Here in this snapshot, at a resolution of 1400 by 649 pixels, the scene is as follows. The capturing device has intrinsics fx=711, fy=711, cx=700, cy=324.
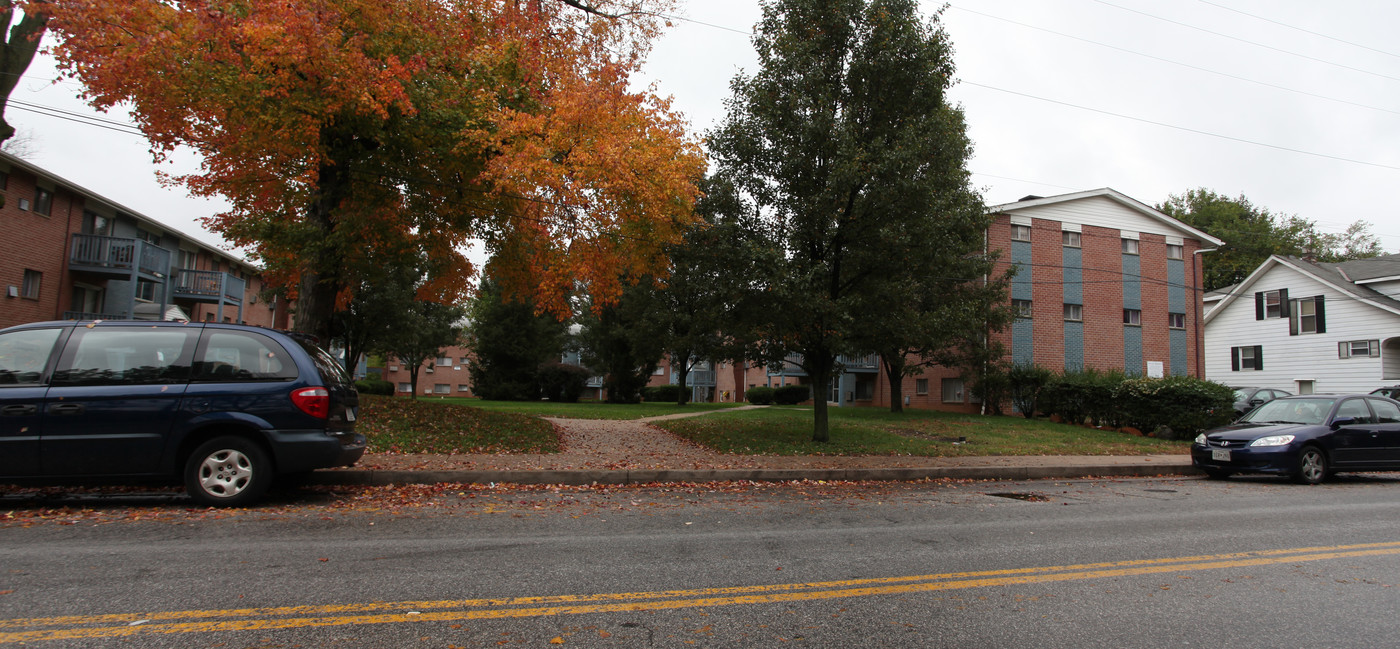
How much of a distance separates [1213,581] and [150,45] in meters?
15.0

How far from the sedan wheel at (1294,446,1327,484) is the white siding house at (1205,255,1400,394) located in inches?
997

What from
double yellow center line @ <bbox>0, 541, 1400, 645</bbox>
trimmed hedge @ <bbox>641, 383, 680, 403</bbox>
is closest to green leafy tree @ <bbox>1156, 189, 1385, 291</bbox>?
trimmed hedge @ <bbox>641, 383, 680, 403</bbox>

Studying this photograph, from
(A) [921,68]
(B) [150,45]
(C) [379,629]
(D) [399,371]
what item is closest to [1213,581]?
(C) [379,629]

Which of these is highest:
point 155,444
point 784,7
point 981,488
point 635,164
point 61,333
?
point 784,7

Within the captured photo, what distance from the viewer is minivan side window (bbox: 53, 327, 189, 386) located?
6691 mm

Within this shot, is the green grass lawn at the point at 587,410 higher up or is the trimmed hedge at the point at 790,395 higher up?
the trimmed hedge at the point at 790,395

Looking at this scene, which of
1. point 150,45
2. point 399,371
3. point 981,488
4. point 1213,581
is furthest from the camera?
point 399,371

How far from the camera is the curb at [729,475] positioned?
8.80 metres

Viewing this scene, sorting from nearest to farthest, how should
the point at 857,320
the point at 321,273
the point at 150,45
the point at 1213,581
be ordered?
the point at 1213,581 < the point at 150,45 < the point at 857,320 < the point at 321,273

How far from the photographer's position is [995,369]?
26.1 meters

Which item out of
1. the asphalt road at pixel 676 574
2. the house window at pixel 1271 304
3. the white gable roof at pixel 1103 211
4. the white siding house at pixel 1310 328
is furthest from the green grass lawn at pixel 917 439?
the house window at pixel 1271 304

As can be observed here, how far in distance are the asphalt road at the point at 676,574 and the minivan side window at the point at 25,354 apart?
1235 millimetres

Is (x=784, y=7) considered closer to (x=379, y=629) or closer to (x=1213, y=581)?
(x=1213, y=581)

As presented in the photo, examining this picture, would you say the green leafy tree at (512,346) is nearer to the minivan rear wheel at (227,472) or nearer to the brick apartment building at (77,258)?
the brick apartment building at (77,258)
